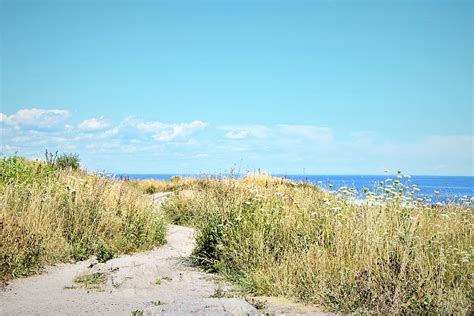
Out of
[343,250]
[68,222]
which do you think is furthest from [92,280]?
[343,250]

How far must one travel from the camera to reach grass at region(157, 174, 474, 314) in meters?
7.14

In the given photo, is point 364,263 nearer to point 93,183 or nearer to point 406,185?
point 406,185

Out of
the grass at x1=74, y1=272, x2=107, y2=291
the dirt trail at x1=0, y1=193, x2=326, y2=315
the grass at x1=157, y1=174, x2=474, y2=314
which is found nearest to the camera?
the dirt trail at x1=0, y1=193, x2=326, y2=315

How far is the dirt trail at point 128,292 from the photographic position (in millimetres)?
6621

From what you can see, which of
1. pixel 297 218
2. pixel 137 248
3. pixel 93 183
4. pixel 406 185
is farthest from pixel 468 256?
pixel 93 183

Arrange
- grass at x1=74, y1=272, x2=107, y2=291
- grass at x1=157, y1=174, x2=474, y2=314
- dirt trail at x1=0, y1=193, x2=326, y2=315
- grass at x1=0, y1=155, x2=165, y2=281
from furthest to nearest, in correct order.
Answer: grass at x1=0, y1=155, x2=165, y2=281, grass at x1=74, y1=272, x2=107, y2=291, grass at x1=157, y1=174, x2=474, y2=314, dirt trail at x1=0, y1=193, x2=326, y2=315

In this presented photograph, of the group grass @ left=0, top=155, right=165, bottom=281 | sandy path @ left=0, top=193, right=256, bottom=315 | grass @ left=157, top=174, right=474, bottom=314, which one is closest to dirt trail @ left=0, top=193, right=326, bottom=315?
sandy path @ left=0, top=193, right=256, bottom=315

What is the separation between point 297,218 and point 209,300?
3748mm

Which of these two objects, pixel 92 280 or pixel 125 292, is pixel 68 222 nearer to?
pixel 92 280

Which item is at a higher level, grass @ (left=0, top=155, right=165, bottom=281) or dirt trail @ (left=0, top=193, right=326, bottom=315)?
grass @ (left=0, top=155, right=165, bottom=281)

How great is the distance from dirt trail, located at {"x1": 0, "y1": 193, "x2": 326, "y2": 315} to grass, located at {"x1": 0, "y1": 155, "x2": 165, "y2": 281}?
0.48 meters

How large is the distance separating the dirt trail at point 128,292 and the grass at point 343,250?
690 millimetres

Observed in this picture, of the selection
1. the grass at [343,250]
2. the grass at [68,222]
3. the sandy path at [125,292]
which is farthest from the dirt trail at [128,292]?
the grass at [343,250]

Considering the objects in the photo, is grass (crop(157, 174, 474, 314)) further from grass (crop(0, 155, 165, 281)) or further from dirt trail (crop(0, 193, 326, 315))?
grass (crop(0, 155, 165, 281))
